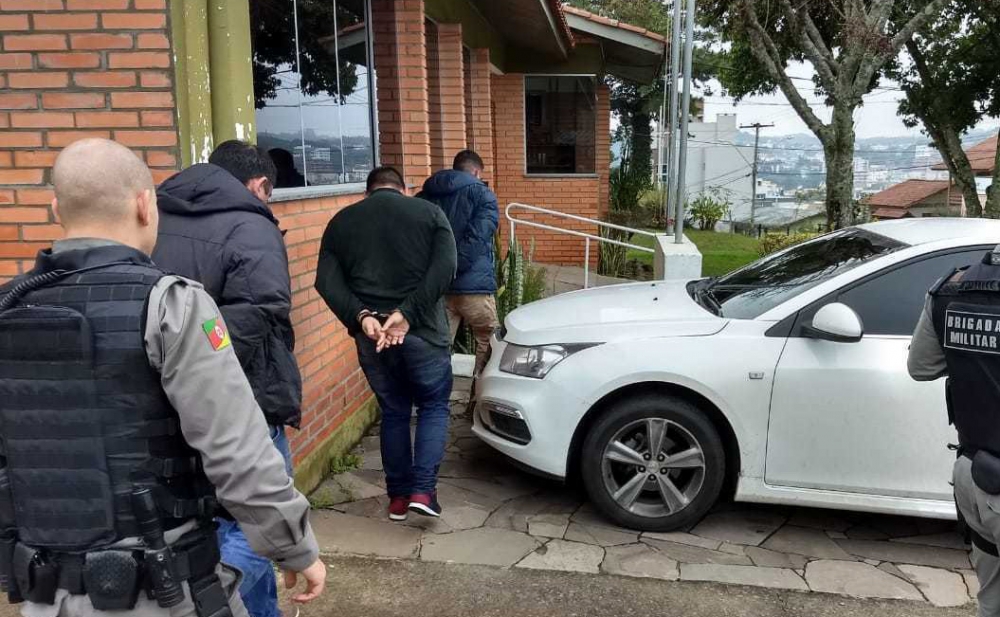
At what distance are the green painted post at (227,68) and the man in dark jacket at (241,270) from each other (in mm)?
716

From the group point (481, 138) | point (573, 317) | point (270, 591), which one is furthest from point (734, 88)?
point (270, 591)

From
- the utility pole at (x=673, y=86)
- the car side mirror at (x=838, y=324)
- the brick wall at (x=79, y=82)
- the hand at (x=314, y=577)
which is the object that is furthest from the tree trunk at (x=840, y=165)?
the hand at (x=314, y=577)

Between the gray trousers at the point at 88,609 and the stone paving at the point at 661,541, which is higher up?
the gray trousers at the point at 88,609

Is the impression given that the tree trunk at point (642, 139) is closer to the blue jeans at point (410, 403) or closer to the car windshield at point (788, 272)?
the car windshield at point (788, 272)

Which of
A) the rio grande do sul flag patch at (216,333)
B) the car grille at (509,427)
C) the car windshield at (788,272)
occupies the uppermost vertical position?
the rio grande do sul flag patch at (216,333)

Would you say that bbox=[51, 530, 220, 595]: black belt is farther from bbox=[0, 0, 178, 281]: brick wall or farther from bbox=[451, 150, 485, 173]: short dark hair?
bbox=[451, 150, 485, 173]: short dark hair

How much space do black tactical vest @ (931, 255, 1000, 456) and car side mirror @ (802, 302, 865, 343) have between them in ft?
4.35

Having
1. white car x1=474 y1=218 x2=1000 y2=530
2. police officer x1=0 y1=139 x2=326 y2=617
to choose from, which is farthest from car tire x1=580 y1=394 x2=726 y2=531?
police officer x1=0 y1=139 x2=326 y2=617

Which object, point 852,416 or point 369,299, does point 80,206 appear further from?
point 852,416

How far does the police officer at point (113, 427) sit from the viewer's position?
64.7 inches

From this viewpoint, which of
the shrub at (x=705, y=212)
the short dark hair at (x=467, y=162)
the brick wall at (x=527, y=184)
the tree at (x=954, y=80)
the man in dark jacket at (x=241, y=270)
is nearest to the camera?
the man in dark jacket at (x=241, y=270)

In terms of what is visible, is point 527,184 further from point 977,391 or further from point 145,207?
point 145,207

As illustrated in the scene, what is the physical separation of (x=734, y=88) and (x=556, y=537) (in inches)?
683

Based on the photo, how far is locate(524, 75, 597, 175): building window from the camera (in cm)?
1237
